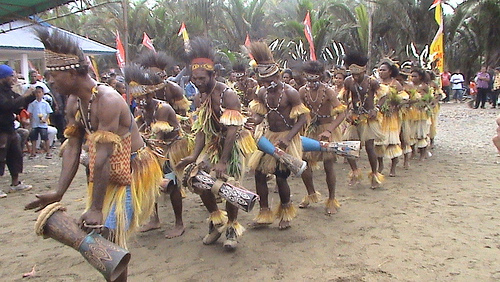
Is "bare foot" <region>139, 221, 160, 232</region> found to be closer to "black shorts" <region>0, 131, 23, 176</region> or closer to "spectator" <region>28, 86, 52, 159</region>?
"black shorts" <region>0, 131, 23, 176</region>

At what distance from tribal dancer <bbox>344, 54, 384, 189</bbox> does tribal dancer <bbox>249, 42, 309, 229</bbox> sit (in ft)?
5.67

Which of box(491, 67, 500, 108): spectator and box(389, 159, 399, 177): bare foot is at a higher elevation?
box(491, 67, 500, 108): spectator

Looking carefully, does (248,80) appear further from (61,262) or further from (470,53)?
(470,53)

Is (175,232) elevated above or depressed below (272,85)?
below

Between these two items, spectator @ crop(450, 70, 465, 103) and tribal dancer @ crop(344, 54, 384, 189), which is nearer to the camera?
tribal dancer @ crop(344, 54, 384, 189)

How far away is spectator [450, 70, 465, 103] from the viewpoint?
71.2ft

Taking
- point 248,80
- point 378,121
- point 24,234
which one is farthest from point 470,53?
point 24,234

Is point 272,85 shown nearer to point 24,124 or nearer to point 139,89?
point 139,89

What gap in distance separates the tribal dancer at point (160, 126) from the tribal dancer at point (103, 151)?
1140 mm

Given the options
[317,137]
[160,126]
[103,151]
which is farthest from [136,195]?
[317,137]

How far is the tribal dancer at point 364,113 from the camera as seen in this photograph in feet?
20.8

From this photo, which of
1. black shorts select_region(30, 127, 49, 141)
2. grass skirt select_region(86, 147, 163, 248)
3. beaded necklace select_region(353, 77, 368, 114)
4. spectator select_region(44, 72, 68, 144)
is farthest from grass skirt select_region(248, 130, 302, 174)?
spectator select_region(44, 72, 68, 144)

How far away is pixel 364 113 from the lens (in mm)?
6430

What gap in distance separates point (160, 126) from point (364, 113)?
316cm
